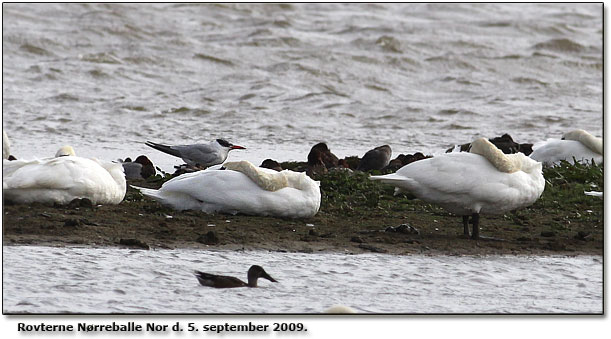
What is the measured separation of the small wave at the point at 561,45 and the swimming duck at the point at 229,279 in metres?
14.0

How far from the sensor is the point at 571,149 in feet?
29.9

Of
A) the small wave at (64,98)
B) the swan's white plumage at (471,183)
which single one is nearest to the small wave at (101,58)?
the small wave at (64,98)

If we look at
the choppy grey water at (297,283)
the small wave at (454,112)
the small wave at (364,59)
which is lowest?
the choppy grey water at (297,283)

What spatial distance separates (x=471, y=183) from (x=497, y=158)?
0.22 metres

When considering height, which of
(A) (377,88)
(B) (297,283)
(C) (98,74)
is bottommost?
(B) (297,283)

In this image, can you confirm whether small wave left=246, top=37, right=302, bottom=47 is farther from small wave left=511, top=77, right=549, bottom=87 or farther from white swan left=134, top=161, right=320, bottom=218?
white swan left=134, top=161, right=320, bottom=218

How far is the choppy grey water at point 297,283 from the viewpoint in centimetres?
500

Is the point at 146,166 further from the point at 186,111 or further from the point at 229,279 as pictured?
the point at 229,279

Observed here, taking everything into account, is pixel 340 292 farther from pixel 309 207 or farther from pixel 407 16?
pixel 407 16

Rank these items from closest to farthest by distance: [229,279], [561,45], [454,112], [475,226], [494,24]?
[229,279]
[475,226]
[454,112]
[494,24]
[561,45]

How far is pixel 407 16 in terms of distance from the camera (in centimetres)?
1962

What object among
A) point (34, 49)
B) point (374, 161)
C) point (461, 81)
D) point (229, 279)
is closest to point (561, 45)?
point (461, 81)

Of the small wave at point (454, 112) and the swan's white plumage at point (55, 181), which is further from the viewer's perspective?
the small wave at point (454, 112)

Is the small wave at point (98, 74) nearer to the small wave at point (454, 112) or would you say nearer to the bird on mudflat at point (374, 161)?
the small wave at point (454, 112)
